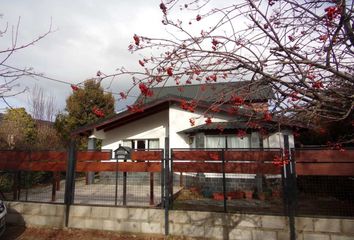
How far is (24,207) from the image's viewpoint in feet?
28.5

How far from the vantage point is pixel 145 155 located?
8289mm

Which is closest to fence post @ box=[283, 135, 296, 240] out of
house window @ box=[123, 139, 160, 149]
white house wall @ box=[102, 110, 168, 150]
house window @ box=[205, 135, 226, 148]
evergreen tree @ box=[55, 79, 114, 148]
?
house window @ box=[205, 135, 226, 148]

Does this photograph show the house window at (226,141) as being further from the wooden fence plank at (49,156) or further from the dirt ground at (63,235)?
the dirt ground at (63,235)

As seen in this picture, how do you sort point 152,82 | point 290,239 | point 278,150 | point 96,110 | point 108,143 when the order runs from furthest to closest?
1. point 108,143
2. point 278,150
3. point 290,239
4. point 96,110
5. point 152,82

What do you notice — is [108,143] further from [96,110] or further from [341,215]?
[96,110]

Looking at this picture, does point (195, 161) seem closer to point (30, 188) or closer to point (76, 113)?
point (30, 188)

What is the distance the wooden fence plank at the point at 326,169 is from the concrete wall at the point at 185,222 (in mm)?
902

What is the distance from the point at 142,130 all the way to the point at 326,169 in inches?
450

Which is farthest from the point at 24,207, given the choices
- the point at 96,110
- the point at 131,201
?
the point at 96,110

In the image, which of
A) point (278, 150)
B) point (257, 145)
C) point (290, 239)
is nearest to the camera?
point (290, 239)

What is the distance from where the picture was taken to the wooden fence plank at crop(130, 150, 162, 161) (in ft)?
26.7

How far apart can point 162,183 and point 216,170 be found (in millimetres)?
1277

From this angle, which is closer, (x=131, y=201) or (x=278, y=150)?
(x=278, y=150)

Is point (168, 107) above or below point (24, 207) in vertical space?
above
